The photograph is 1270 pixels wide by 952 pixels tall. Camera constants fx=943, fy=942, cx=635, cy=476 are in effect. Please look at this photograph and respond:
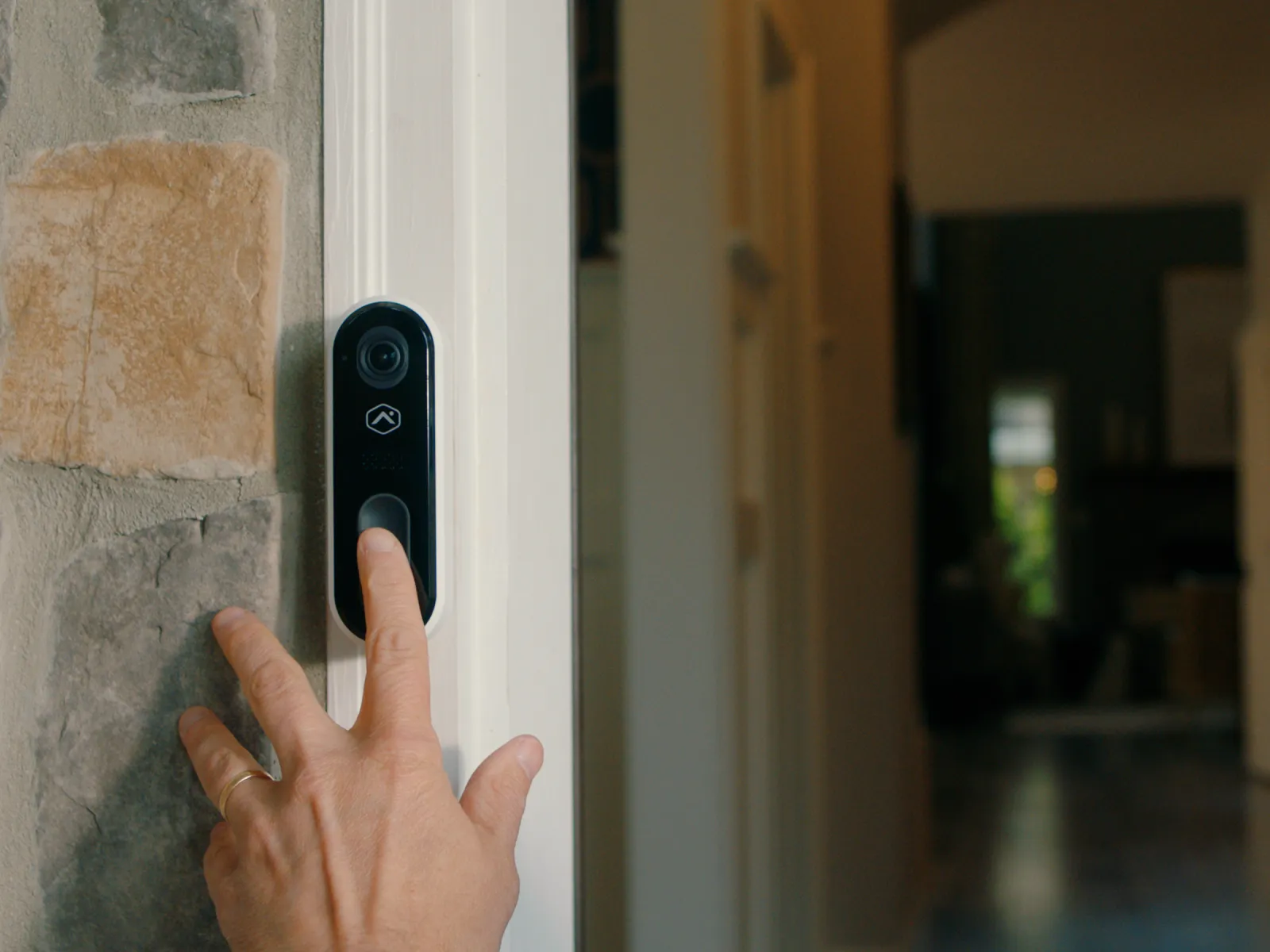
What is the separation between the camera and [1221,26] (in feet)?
2.10

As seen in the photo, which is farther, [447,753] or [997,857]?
[997,857]

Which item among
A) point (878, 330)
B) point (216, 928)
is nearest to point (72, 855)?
point (216, 928)

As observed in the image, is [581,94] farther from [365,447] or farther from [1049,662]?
[1049,662]

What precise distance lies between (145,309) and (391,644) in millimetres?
209

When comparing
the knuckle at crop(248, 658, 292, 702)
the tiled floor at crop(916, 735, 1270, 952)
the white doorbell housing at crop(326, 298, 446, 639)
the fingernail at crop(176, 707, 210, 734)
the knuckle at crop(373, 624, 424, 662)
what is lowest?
the tiled floor at crop(916, 735, 1270, 952)

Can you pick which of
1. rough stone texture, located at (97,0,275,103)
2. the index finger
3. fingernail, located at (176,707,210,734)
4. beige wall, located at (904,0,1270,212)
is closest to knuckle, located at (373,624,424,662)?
the index finger

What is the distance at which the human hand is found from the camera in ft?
1.12

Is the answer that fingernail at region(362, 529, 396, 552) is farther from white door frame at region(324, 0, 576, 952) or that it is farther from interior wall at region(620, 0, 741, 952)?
interior wall at region(620, 0, 741, 952)

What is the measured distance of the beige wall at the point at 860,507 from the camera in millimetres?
639

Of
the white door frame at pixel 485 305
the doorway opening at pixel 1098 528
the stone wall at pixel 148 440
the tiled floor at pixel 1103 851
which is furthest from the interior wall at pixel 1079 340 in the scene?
the stone wall at pixel 148 440

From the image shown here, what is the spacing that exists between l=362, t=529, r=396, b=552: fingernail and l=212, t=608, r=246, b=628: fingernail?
69 mm

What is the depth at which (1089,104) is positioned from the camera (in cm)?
77

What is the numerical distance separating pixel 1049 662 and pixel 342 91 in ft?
2.61

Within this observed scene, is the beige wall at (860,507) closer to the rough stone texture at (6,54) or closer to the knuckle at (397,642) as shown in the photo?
the knuckle at (397,642)
